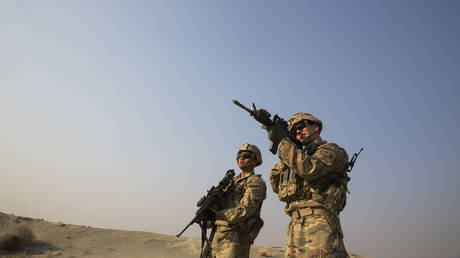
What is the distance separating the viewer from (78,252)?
11.9 metres

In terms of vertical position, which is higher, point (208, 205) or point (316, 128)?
point (316, 128)

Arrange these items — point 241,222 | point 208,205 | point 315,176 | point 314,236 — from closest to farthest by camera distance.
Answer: point 314,236 → point 315,176 → point 241,222 → point 208,205

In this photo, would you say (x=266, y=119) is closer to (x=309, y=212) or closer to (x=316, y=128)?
(x=316, y=128)

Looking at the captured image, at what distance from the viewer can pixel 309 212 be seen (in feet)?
11.0

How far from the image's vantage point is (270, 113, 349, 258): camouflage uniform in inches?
122

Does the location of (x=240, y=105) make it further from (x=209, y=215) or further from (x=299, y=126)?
(x=209, y=215)

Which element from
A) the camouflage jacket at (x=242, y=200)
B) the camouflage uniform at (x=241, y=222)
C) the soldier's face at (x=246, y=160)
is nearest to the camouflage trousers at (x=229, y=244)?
the camouflage uniform at (x=241, y=222)

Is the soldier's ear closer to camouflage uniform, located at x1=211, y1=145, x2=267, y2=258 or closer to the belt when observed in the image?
Result: the belt

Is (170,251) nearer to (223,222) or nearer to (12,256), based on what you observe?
(12,256)

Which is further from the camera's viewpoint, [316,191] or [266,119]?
[266,119]

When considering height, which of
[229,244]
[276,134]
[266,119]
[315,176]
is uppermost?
[266,119]

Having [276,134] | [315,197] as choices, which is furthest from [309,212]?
[276,134]

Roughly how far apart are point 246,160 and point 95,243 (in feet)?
35.4

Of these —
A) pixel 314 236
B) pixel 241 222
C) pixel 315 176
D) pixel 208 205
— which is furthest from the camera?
pixel 208 205
